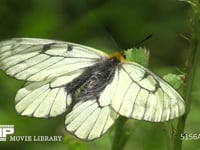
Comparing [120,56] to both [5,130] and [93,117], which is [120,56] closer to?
[93,117]

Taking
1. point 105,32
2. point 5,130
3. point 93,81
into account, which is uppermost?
point 105,32

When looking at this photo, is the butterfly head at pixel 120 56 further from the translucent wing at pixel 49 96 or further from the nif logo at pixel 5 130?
the nif logo at pixel 5 130

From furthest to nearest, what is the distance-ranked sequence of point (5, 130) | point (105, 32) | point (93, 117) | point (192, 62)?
point (105, 32), point (5, 130), point (93, 117), point (192, 62)

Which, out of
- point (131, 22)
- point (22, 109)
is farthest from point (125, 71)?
point (131, 22)

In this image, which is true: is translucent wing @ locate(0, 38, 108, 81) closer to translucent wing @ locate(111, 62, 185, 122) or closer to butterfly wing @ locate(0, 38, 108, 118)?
butterfly wing @ locate(0, 38, 108, 118)

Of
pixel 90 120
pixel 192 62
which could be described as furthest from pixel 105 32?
pixel 192 62

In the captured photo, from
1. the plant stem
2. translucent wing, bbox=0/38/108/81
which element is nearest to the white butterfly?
translucent wing, bbox=0/38/108/81
